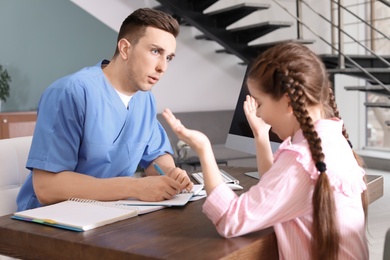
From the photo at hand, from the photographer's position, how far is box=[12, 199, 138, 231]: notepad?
44.7 inches

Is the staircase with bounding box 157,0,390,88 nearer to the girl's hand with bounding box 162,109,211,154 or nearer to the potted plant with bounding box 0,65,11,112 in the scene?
the potted plant with bounding box 0,65,11,112

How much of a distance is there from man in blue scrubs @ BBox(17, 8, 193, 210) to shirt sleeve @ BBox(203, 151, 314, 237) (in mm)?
342

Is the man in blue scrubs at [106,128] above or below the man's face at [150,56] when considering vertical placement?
below

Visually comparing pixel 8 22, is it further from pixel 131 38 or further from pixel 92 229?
pixel 92 229

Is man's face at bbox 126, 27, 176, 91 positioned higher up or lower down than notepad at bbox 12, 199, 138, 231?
higher up

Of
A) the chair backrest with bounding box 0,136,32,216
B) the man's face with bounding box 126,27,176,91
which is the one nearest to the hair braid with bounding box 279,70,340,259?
the man's face with bounding box 126,27,176,91

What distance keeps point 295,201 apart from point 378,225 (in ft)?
8.27

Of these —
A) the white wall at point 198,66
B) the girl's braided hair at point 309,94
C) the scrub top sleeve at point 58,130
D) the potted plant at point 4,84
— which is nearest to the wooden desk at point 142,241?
the girl's braided hair at point 309,94

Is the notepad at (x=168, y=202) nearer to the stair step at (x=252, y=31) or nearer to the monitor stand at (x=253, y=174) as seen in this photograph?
the monitor stand at (x=253, y=174)

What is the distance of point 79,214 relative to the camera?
121 cm

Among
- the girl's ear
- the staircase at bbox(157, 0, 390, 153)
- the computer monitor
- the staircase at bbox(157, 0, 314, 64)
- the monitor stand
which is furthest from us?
the staircase at bbox(157, 0, 314, 64)

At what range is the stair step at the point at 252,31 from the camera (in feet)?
16.2

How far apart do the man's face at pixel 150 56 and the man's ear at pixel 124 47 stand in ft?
0.12

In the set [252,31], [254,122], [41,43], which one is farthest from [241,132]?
[252,31]
